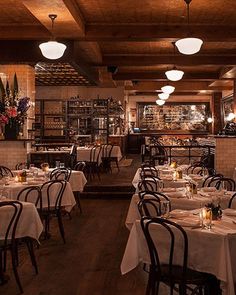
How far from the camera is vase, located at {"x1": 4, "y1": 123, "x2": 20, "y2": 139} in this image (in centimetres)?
1000

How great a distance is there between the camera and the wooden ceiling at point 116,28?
289 inches

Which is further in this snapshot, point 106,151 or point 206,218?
point 106,151

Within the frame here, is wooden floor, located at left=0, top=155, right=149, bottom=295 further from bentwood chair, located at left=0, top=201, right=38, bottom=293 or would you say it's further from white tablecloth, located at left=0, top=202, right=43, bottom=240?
white tablecloth, located at left=0, top=202, right=43, bottom=240

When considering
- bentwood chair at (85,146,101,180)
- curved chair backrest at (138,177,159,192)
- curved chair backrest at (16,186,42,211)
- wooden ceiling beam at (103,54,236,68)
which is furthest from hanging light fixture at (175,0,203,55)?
bentwood chair at (85,146,101,180)

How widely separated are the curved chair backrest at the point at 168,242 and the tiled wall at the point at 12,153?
672 centimetres

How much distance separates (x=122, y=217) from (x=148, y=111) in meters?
17.2

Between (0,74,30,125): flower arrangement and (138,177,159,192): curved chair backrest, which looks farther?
(0,74,30,125): flower arrangement

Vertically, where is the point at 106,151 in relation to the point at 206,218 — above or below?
above

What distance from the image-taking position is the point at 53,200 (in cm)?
698

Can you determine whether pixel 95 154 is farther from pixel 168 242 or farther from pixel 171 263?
pixel 171 263

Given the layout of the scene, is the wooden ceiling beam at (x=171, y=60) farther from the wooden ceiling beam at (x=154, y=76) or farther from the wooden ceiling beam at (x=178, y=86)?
the wooden ceiling beam at (x=178, y=86)

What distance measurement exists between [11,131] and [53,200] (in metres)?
3.57

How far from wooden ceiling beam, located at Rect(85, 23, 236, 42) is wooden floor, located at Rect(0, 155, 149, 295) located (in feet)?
11.5

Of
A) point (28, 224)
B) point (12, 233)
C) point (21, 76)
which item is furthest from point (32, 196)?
point (21, 76)
